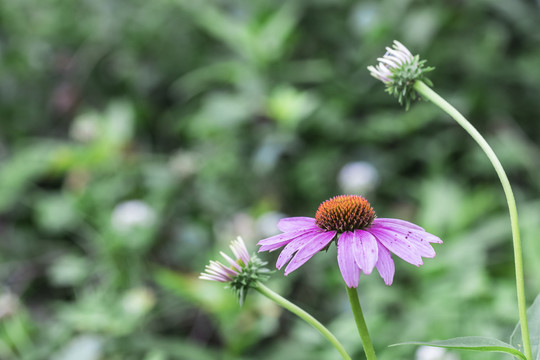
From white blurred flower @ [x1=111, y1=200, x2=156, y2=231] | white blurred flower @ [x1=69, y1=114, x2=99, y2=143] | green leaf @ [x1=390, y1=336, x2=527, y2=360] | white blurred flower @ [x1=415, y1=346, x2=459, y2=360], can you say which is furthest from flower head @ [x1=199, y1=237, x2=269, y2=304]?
white blurred flower @ [x1=69, y1=114, x2=99, y2=143]

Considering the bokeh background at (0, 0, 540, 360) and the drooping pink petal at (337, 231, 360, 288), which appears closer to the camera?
the drooping pink petal at (337, 231, 360, 288)

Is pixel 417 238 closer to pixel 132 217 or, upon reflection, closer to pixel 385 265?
pixel 385 265

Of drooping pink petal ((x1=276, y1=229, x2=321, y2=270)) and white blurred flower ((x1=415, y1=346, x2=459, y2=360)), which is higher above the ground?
white blurred flower ((x1=415, y1=346, x2=459, y2=360))

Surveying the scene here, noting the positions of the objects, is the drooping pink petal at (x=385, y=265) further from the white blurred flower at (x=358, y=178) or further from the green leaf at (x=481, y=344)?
the white blurred flower at (x=358, y=178)

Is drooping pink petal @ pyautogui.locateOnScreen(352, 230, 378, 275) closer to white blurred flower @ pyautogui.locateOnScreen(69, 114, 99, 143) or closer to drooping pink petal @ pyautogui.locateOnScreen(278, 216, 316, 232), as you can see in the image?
drooping pink petal @ pyautogui.locateOnScreen(278, 216, 316, 232)

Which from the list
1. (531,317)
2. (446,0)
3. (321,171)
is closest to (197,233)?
(321,171)

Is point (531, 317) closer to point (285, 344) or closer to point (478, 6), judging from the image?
point (285, 344)
